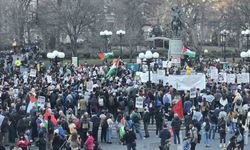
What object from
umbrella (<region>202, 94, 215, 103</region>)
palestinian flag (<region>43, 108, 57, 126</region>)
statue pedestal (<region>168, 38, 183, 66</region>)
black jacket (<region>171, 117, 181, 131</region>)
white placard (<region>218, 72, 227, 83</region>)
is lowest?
black jacket (<region>171, 117, 181, 131</region>)

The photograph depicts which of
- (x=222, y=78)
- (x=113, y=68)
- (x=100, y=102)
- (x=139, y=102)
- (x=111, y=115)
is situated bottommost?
(x=111, y=115)

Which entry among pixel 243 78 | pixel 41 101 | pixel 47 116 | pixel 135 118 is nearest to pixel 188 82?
pixel 243 78

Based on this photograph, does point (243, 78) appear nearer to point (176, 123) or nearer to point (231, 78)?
point (231, 78)

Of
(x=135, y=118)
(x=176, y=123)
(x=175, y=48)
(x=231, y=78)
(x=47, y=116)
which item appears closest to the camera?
(x=47, y=116)

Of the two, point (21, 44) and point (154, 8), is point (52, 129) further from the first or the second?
point (154, 8)

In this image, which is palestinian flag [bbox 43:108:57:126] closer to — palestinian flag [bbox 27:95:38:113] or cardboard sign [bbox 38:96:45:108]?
cardboard sign [bbox 38:96:45:108]

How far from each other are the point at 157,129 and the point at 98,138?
101 inches

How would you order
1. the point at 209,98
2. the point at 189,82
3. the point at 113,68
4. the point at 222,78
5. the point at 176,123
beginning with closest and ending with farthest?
the point at 176,123, the point at 209,98, the point at 189,82, the point at 222,78, the point at 113,68

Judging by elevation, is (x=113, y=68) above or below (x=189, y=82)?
above

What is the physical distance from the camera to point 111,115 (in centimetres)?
3033

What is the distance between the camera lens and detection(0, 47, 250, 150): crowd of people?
81.6 ft

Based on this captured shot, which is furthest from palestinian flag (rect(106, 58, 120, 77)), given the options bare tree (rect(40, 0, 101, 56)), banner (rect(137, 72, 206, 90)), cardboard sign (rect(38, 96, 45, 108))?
bare tree (rect(40, 0, 101, 56))

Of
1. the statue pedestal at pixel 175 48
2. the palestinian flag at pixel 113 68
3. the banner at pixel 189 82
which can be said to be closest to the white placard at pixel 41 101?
the banner at pixel 189 82

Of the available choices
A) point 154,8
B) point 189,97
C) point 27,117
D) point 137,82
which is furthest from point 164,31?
point 27,117
